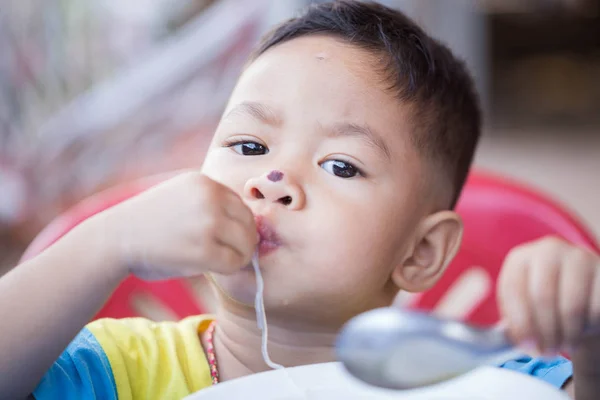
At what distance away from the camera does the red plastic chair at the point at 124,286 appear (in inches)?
43.5

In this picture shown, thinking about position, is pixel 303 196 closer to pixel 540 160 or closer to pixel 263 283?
pixel 263 283

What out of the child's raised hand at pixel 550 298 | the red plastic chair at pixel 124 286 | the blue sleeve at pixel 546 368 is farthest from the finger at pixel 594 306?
the red plastic chair at pixel 124 286

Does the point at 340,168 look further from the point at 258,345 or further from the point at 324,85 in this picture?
the point at 258,345

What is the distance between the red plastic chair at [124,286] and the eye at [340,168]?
483 mm

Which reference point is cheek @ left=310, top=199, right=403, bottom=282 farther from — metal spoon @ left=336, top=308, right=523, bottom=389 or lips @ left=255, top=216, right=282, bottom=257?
metal spoon @ left=336, top=308, right=523, bottom=389

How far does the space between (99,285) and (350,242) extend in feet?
0.79

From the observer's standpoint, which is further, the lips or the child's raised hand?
the lips

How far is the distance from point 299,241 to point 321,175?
0.07 meters

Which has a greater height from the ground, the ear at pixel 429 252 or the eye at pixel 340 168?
the eye at pixel 340 168

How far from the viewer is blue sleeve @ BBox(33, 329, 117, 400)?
27.3 inches

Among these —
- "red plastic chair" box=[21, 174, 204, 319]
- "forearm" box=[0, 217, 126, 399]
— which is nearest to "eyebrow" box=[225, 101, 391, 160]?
"forearm" box=[0, 217, 126, 399]

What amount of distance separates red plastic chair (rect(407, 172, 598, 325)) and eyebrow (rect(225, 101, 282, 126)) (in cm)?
51

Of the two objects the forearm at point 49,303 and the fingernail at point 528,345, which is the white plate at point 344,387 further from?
the forearm at point 49,303

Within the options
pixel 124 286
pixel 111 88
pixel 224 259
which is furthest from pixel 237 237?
pixel 111 88
